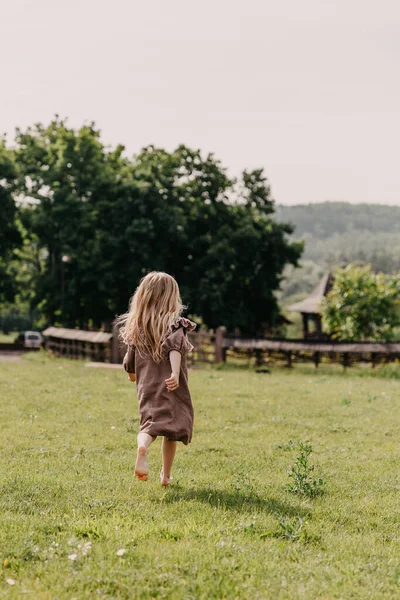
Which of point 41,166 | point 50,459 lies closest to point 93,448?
point 50,459

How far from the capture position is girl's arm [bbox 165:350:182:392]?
5844mm

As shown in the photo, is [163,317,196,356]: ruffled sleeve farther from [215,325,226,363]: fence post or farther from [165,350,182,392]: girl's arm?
[215,325,226,363]: fence post

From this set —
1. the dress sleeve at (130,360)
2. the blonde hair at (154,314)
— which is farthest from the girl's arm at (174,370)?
the dress sleeve at (130,360)

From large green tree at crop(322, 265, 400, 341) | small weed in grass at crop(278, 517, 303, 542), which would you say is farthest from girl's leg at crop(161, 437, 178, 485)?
large green tree at crop(322, 265, 400, 341)

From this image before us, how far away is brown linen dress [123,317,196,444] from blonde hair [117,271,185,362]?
2.7 inches

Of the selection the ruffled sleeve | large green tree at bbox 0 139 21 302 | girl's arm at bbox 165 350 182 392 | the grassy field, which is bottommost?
the grassy field

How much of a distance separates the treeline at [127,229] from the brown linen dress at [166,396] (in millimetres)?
26791

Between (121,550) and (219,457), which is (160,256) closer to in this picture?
(219,457)

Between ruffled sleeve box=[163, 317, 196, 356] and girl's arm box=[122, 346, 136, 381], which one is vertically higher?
ruffled sleeve box=[163, 317, 196, 356]

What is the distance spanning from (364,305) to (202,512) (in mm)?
25047

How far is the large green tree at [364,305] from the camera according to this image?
95.0ft

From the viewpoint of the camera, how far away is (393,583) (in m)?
3.95

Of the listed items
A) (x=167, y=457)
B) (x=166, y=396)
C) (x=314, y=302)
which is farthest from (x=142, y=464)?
(x=314, y=302)

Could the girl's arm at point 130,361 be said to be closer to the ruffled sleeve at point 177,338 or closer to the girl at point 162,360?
the girl at point 162,360
